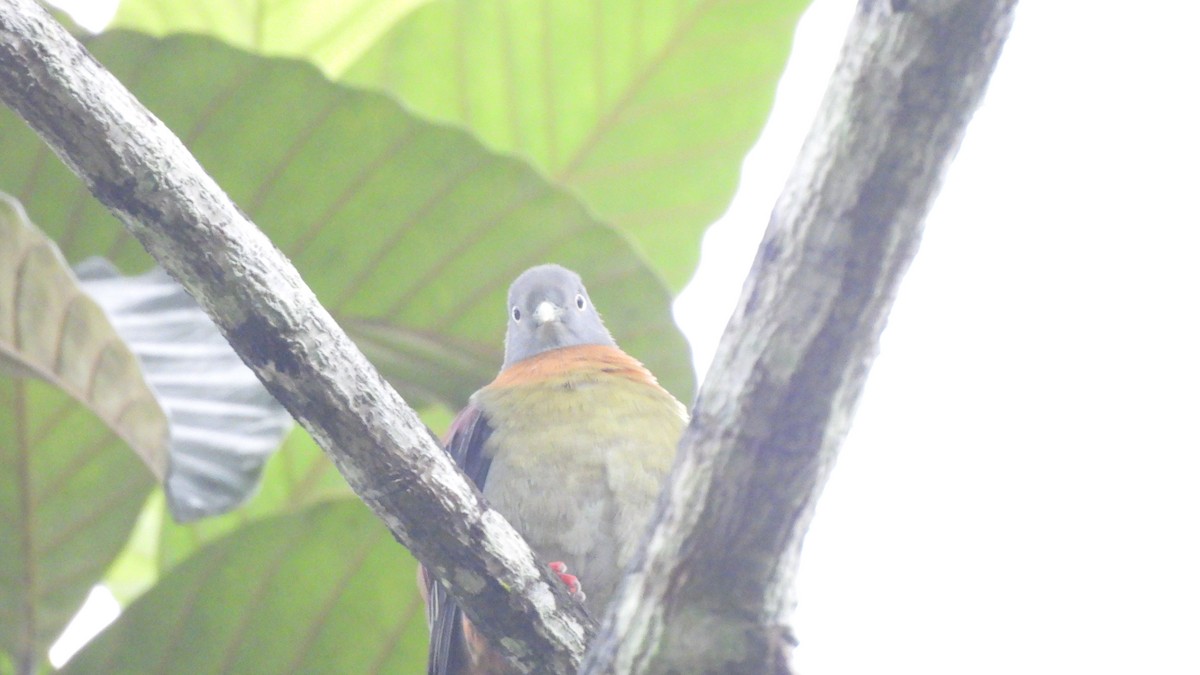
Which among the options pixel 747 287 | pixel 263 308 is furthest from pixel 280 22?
pixel 747 287

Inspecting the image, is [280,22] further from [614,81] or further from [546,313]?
[546,313]

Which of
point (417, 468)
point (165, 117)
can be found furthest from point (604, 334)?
point (417, 468)

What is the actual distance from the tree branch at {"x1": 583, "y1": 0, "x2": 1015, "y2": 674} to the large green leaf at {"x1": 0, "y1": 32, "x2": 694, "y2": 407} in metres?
1.81

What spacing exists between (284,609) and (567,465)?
74 centimetres

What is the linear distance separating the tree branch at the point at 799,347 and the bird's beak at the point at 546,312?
6.48 ft

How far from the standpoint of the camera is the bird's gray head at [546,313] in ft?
12.1

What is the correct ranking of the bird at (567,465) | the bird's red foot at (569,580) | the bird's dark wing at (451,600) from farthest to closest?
the bird at (567,465) → the bird's dark wing at (451,600) → the bird's red foot at (569,580)

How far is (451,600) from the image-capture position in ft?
9.30

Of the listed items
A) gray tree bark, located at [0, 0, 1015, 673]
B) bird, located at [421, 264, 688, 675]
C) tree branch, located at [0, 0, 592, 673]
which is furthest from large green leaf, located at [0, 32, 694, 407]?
gray tree bark, located at [0, 0, 1015, 673]

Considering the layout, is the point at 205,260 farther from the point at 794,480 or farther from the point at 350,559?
the point at 350,559

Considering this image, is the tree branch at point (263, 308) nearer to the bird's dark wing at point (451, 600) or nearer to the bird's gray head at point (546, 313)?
the bird's dark wing at point (451, 600)

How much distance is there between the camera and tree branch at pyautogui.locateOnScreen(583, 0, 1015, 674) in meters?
1.54

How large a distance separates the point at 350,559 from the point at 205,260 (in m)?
1.37

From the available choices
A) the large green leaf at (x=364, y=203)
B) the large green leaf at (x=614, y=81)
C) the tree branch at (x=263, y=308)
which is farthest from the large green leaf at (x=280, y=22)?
the tree branch at (x=263, y=308)
